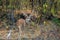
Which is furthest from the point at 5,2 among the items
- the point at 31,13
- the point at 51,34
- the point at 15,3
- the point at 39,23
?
the point at 51,34

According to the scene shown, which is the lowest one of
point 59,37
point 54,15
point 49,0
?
point 59,37

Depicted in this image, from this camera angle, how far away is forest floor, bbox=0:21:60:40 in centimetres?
328

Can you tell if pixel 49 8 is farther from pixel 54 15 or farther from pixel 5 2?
pixel 5 2

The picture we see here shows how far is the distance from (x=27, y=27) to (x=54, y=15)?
60 cm

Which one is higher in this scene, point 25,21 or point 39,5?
point 39,5

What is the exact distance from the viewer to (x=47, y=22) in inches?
142

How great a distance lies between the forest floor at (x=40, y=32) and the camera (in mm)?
3277

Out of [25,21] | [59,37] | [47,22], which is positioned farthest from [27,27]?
[59,37]

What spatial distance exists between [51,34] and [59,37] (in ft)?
0.52

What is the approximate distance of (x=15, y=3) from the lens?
12.3 feet

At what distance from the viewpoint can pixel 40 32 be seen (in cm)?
339

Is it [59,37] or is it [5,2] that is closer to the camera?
[59,37]

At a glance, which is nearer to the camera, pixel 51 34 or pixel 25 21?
pixel 51 34

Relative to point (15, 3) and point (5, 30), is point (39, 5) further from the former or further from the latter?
point (5, 30)
